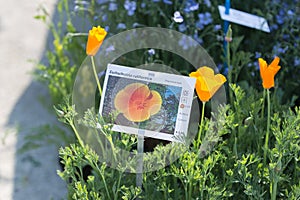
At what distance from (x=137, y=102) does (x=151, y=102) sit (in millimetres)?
39

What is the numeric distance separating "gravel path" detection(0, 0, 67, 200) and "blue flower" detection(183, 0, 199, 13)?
→ 0.80 metres

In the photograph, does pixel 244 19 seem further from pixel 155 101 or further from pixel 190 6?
pixel 155 101

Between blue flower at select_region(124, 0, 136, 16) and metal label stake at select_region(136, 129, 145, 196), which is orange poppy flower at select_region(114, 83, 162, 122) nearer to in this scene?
metal label stake at select_region(136, 129, 145, 196)

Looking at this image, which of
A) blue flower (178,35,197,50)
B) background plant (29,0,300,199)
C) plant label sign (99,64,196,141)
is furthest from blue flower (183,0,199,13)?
plant label sign (99,64,196,141)

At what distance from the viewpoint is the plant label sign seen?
1548 millimetres

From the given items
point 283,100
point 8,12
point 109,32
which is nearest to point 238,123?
point 283,100

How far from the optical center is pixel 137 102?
1544 mm

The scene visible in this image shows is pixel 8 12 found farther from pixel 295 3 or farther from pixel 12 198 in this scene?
pixel 295 3

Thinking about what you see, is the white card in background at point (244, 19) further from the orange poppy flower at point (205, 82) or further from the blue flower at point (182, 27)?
the orange poppy flower at point (205, 82)

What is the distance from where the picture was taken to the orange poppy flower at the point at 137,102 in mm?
1536

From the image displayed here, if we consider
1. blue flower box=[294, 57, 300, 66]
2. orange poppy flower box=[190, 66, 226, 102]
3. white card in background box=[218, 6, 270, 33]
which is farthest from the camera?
blue flower box=[294, 57, 300, 66]

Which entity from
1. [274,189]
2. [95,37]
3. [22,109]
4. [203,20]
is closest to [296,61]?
[203,20]

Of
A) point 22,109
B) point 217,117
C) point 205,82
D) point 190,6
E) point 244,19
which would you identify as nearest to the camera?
point 205,82

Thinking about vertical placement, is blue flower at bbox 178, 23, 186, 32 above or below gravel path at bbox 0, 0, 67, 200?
above
